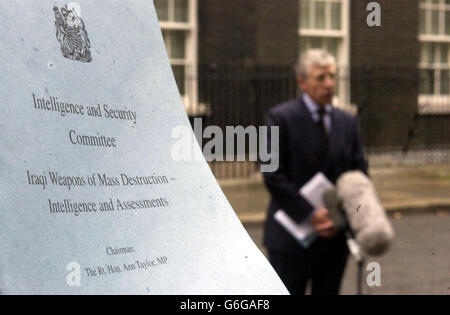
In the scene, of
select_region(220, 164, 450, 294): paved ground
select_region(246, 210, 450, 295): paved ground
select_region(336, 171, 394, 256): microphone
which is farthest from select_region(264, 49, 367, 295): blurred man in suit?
select_region(220, 164, 450, 294): paved ground

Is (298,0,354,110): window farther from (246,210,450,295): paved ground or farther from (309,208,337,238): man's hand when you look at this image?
(309,208,337,238): man's hand

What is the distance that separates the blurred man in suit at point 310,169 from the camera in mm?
3404

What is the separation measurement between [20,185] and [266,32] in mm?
13197

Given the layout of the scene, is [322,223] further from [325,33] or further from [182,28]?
[182,28]

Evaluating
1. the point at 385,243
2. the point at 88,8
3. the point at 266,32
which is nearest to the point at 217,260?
the point at 88,8

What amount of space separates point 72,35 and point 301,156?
256cm

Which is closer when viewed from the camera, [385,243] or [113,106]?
[113,106]

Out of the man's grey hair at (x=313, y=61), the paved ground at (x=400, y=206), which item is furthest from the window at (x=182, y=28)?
the man's grey hair at (x=313, y=61)

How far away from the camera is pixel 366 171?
137 inches

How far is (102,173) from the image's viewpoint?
0.93 metres

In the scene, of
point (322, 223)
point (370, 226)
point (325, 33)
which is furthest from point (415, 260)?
point (325, 33)

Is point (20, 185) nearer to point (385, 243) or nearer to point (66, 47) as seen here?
point (66, 47)

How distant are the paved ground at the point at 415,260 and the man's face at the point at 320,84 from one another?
70 centimetres

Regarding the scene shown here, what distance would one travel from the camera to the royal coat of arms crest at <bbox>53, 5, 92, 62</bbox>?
0.93 m
